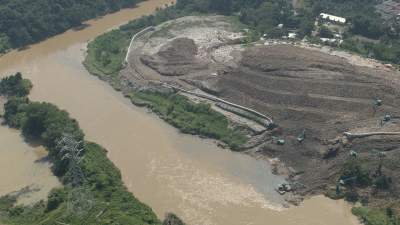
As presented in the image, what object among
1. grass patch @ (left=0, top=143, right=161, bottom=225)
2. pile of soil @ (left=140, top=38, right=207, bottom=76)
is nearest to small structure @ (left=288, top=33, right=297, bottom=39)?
pile of soil @ (left=140, top=38, right=207, bottom=76)

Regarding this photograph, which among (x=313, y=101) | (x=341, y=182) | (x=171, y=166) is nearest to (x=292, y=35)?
(x=313, y=101)

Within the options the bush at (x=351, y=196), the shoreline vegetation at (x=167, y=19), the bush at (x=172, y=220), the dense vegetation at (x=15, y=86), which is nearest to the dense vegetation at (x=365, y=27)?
the shoreline vegetation at (x=167, y=19)

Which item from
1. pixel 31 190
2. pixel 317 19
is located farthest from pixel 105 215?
pixel 317 19

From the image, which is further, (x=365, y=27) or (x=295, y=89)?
(x=365, y=27)

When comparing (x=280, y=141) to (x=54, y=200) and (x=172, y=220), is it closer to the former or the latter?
(x=172, y=220)

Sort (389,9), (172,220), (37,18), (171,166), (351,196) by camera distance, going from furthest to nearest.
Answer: (389,9), (37,18), (171,166), (351,196), (172,220)

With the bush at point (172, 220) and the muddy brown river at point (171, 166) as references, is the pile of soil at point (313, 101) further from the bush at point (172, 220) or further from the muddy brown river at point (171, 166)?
the bush at point (172, 220)

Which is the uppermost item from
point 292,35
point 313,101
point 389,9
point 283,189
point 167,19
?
point 313,101

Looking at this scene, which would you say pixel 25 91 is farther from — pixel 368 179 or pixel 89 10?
pixel 368 179
